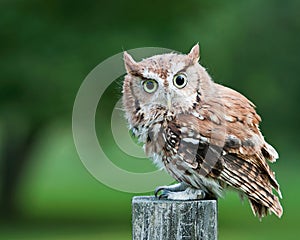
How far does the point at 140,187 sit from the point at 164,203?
38 centimetres

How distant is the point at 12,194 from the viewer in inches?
859

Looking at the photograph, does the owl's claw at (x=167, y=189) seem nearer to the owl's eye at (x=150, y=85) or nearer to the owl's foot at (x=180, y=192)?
the owl's foot at (x=180, y=192)

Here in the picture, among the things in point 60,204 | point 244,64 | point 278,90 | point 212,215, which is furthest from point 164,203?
point 60,204

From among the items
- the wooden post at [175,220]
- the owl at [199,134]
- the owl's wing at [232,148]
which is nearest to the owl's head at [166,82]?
the owl at [199,134]

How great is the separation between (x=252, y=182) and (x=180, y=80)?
79cm

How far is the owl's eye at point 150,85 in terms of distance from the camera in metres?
5.01

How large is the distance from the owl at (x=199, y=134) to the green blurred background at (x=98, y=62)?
1051cm

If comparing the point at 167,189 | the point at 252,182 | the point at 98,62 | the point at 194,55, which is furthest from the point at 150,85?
A: the point at 98,62

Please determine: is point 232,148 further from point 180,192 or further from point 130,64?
point 130,64

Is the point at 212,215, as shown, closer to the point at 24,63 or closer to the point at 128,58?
the point at 128,58

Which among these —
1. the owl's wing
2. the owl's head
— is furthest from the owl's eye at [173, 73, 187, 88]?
the owl's wing

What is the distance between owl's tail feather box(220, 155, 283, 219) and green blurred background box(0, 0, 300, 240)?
10.6 metres

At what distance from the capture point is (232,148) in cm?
517

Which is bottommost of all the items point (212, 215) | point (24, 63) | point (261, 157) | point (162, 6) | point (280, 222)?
point (212, 215)
